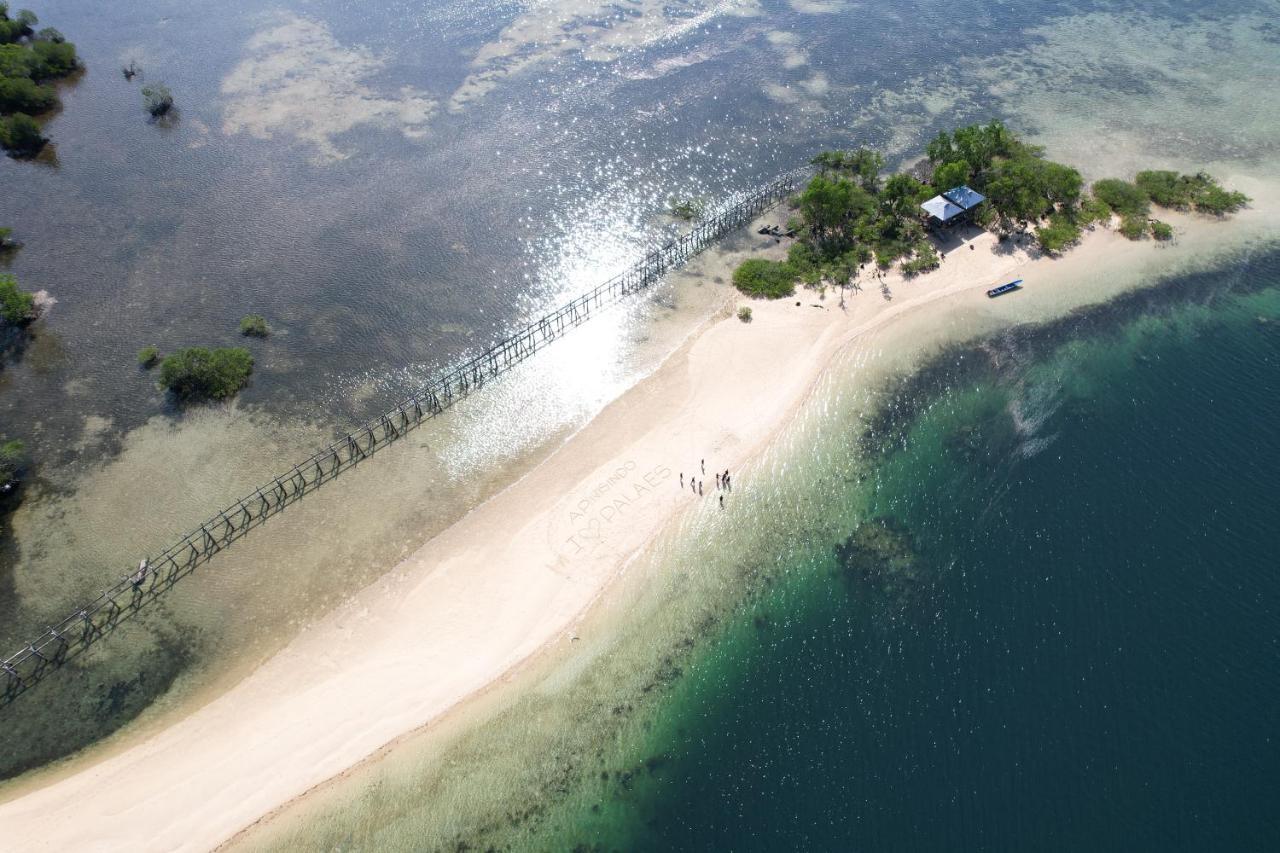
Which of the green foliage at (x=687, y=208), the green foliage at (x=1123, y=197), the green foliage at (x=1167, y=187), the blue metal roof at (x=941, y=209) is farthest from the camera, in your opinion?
the green foliage at (x=1167, y=187)

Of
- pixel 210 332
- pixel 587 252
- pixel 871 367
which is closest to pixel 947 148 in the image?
pixel 871 367

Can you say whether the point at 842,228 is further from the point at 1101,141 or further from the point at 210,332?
the point at 210,332

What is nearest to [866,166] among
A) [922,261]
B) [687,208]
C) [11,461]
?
[922,261]

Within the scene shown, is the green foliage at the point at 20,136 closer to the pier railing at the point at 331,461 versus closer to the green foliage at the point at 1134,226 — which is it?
the pier railing at the point at 331,461

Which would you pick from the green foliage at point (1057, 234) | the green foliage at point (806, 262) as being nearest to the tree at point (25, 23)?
the green foliage at point (806, 262)

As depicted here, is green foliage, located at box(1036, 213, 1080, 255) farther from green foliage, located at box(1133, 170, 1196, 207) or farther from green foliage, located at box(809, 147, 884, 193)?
green foliage, located at box(809, 147, 884, 193)

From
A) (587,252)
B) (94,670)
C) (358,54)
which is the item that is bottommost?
(94,670)

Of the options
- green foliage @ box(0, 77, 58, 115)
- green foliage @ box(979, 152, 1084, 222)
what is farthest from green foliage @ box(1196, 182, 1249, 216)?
green foliage @ box(0, 77, 58, 115)
